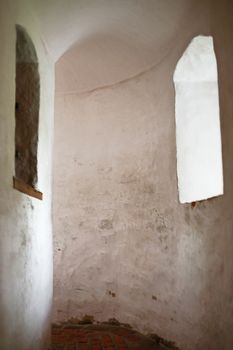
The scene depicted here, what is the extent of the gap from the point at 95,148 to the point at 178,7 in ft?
6.89

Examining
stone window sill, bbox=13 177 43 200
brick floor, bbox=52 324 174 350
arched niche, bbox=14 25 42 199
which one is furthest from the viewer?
brick floor, bbox=52 324 174 350

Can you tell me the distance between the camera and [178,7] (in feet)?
10.8

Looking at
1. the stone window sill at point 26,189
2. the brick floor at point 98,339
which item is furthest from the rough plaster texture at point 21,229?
the brick floor at point 98,339

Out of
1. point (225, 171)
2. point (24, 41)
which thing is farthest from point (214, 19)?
point (24, 41)

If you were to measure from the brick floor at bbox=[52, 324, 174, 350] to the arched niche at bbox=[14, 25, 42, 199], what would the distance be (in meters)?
1.55

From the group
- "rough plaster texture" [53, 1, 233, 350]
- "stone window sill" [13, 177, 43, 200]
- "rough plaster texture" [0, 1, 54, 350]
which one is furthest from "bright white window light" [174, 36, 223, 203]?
"stone window sill" [13, 177, 43, 200]

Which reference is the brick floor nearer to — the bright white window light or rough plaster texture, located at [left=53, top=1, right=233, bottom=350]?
rough plaster texture, located at [left=53, top=1, right=233, bottom=350]

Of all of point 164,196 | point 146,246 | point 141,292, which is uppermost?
point 164,196

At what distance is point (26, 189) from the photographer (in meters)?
2.69

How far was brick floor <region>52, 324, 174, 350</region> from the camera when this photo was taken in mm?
3727

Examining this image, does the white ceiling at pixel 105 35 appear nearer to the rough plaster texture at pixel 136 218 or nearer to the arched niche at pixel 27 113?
the rough plaster texture at pixel 136 218

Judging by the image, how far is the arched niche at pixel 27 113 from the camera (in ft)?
10.0

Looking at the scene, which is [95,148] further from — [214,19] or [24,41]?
[214,19]

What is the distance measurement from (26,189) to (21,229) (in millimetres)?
267
